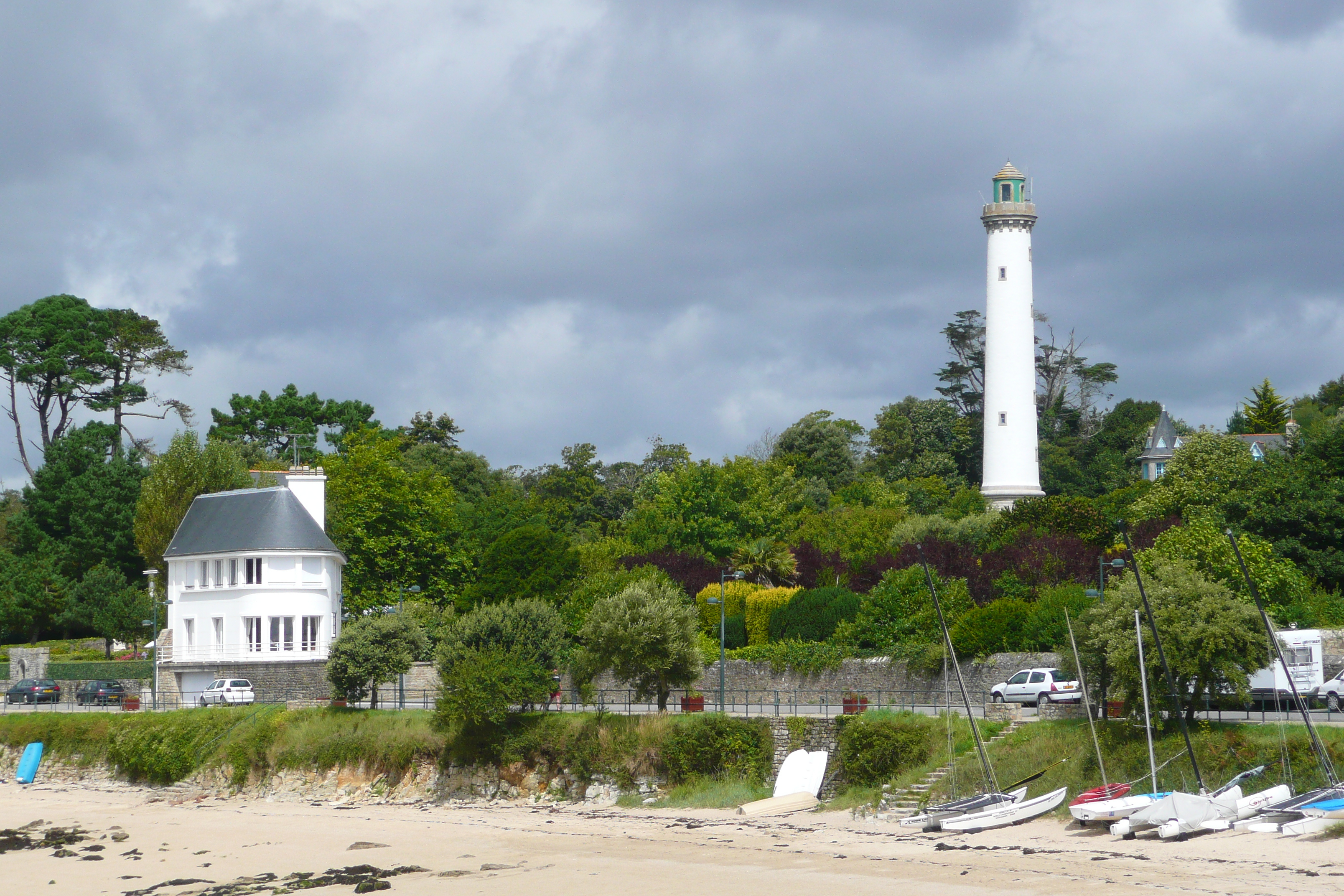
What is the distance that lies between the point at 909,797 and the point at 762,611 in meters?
21.4

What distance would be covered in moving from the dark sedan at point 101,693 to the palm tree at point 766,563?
26.1 meters

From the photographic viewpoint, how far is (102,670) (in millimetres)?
59500

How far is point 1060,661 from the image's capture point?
37.8 metres

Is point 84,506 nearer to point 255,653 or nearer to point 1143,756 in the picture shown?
point 255,653

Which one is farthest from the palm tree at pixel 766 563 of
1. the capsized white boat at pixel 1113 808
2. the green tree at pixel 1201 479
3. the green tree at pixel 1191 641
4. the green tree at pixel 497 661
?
the capsized white boat at pixel 1113 808

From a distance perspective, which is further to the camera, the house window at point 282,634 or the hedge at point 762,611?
the house window at point 282,634

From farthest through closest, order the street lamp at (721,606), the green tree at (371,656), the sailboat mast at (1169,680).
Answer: the green tree at (371,656) → the street lamp at (721,606) → the sailboat mast at (1169,680)

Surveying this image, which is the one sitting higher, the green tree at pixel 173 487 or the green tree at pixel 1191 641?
the green tree at pixel 173 487

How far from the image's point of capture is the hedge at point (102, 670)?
58125mm

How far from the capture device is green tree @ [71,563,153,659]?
2576 inches

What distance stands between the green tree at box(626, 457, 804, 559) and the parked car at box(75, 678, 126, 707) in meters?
24.5

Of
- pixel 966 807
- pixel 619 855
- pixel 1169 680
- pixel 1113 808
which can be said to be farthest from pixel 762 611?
pixel 1113 808

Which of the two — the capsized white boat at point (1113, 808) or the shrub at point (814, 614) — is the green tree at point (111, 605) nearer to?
the shrub at point (814, 614)

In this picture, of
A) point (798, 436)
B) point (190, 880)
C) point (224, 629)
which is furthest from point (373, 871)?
point (798, 436)
